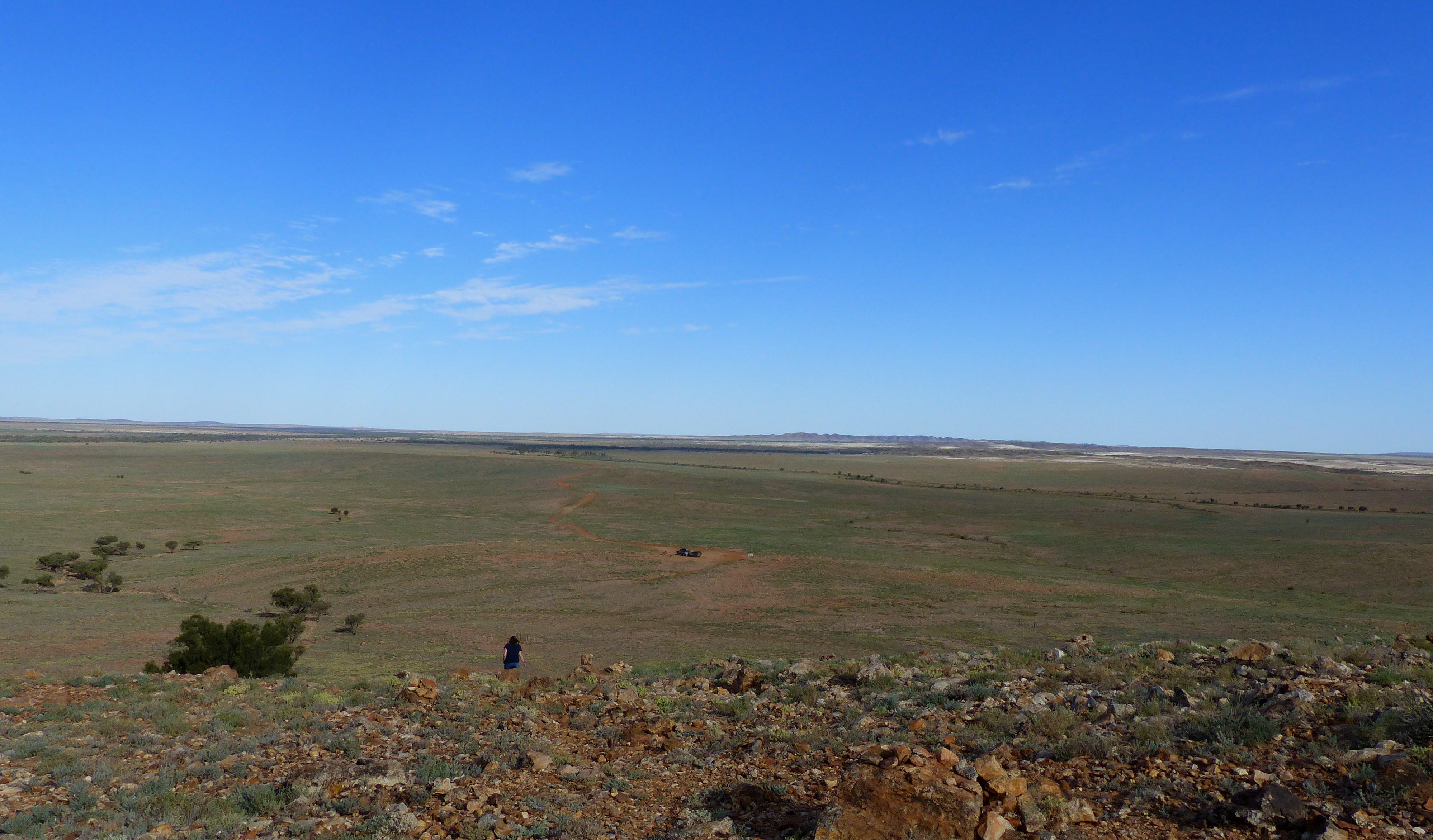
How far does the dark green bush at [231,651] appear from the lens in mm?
17078

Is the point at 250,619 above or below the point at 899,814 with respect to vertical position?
below

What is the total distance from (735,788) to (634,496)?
6488 centimetres

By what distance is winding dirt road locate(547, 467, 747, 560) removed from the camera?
135ft

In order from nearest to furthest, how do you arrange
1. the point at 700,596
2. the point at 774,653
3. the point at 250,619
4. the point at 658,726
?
the point at 658,726 → the point at 774,653 → the point at 250,619 → the point at 700,596

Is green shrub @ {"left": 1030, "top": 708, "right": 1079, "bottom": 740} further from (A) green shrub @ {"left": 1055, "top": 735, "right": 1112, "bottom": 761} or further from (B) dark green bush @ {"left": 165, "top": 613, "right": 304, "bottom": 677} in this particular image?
(B) dark green bush @ {"left": 165, "top": 613, "right": 304, "bottom": 677}

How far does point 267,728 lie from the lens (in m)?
11.2

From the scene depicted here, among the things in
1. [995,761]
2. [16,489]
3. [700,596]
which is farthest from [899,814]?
[16,489]

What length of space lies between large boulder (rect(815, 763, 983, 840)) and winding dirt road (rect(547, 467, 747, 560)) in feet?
109

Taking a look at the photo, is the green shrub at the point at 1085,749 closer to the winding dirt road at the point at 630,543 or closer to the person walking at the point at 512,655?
the person walking at the point at 512,655

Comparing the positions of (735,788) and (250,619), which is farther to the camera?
(250,619)

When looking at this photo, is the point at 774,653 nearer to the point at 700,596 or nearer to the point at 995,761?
the point at 700,596

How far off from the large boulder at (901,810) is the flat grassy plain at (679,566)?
13.9 metres

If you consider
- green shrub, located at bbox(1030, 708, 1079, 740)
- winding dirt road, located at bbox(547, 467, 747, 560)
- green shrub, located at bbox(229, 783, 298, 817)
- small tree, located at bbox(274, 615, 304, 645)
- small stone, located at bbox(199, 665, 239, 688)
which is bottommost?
winding dirt road, located at bbox(547, 467, 747, 560)

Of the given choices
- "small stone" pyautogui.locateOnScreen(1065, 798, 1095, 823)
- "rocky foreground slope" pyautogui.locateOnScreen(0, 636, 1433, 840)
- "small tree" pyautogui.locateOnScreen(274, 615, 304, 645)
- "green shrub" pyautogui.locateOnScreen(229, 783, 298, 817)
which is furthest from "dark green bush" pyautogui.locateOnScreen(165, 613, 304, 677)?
"small stone" pyautogui.locateOnScreen(1065, 798, 1095, 823)
